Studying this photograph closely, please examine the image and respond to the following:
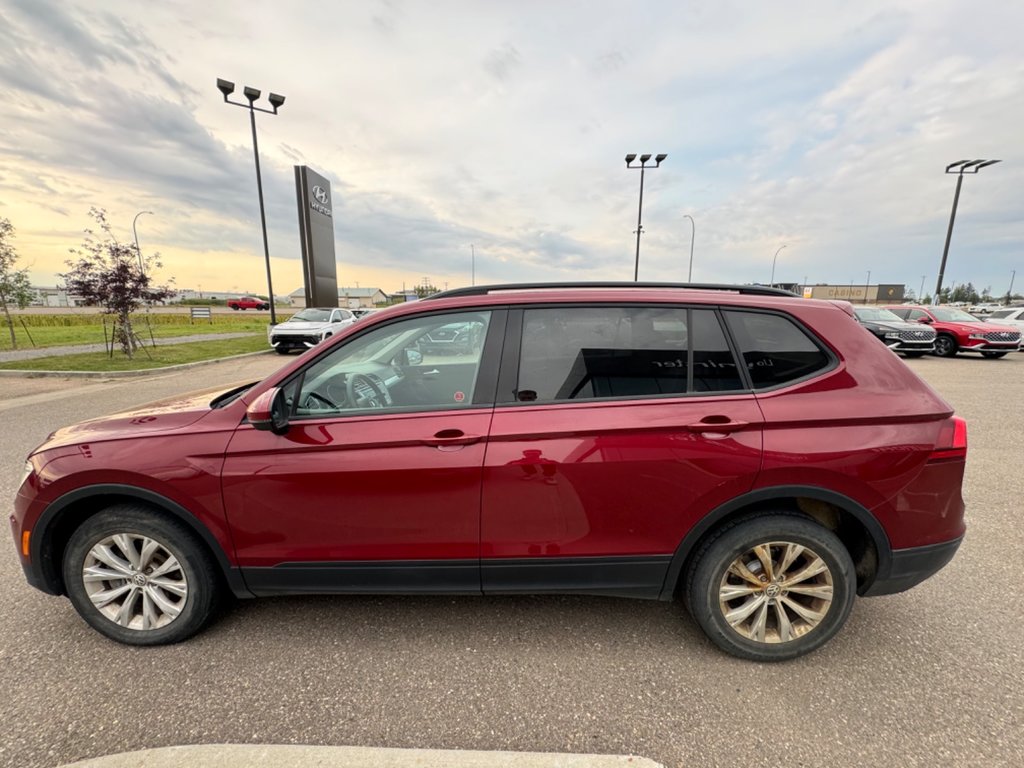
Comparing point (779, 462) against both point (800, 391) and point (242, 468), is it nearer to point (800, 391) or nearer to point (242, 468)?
point (800, 391)

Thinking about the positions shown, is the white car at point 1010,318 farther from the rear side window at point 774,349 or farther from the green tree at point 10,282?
the green tree at point 10,282

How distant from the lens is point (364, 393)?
2354 millimetres

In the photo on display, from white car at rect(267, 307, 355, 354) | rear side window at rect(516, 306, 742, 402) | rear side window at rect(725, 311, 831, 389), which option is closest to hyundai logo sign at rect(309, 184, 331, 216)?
white car at rect(267, 307, 355, 354)

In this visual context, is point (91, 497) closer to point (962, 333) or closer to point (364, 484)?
point (364, 484)

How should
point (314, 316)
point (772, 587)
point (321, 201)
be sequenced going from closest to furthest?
1. point (772, 587)
2. point (314, 316)
3. point (321, 201)

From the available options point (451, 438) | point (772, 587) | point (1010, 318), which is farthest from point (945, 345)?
point (451, 438)

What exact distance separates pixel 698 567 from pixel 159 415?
110 inches

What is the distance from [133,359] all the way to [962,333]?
23.8 meters

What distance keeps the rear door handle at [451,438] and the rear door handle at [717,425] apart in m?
0.97

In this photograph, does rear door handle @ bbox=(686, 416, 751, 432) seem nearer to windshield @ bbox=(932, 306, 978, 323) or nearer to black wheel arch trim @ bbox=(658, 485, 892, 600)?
black wheel arch trim @ bbox=(658, 485, 892, 600)

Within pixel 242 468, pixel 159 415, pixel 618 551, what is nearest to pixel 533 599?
pixel 618 551

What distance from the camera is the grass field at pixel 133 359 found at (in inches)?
416

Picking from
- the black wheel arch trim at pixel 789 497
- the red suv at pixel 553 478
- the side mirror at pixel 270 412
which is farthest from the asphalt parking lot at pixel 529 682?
the side mirror at pixel 270 412

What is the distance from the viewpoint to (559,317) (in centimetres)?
225
